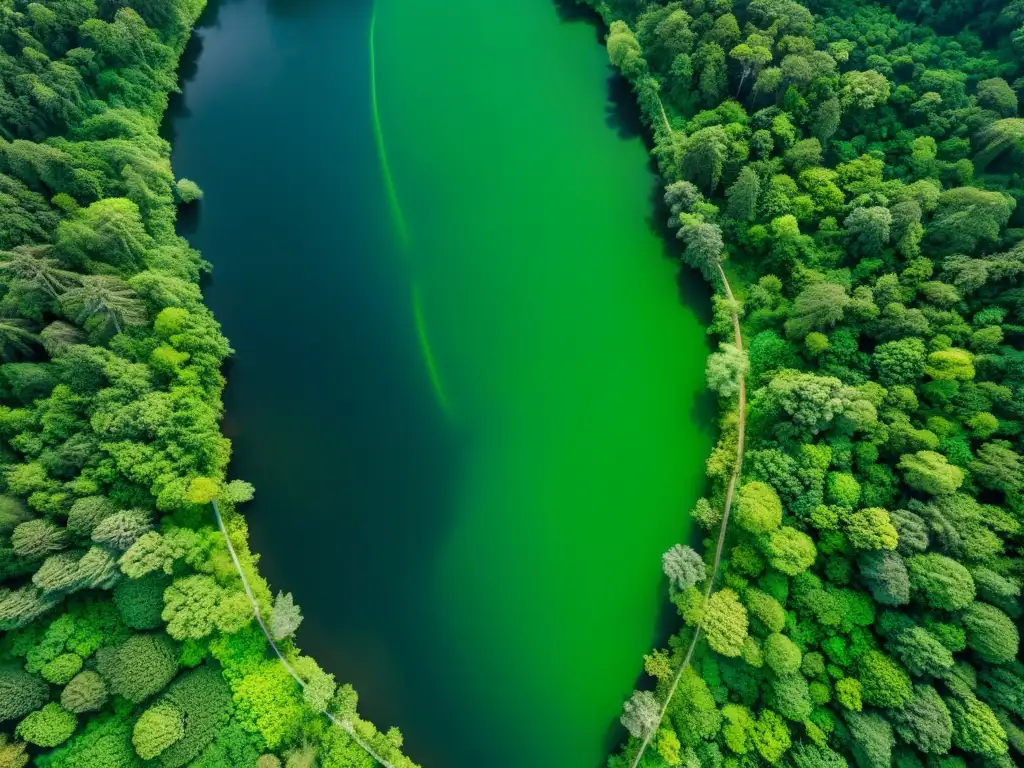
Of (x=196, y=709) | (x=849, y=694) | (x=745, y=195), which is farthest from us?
(x=745, y=195)

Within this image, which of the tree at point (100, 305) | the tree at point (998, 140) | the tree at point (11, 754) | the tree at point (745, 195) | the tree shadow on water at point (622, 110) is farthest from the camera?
the tree shadow on water at point (622, 110)

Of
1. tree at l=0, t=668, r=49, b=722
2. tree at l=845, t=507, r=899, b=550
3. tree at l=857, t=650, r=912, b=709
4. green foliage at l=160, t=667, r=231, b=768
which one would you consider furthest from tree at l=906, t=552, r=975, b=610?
tree at l=0, t=668, r=49, b=722

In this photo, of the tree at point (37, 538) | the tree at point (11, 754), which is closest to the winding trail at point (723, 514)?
the tree at point (11, 754)

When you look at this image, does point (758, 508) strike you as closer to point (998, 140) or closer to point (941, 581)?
point (941, 581)

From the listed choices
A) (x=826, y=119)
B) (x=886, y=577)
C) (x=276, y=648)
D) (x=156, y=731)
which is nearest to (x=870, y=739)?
(x=886, y=577)

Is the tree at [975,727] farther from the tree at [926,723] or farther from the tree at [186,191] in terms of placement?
the tree at [186,191]

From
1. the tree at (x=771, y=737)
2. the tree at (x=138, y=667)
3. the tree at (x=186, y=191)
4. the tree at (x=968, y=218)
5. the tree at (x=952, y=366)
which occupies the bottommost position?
the tree at (x=138, y=667)
